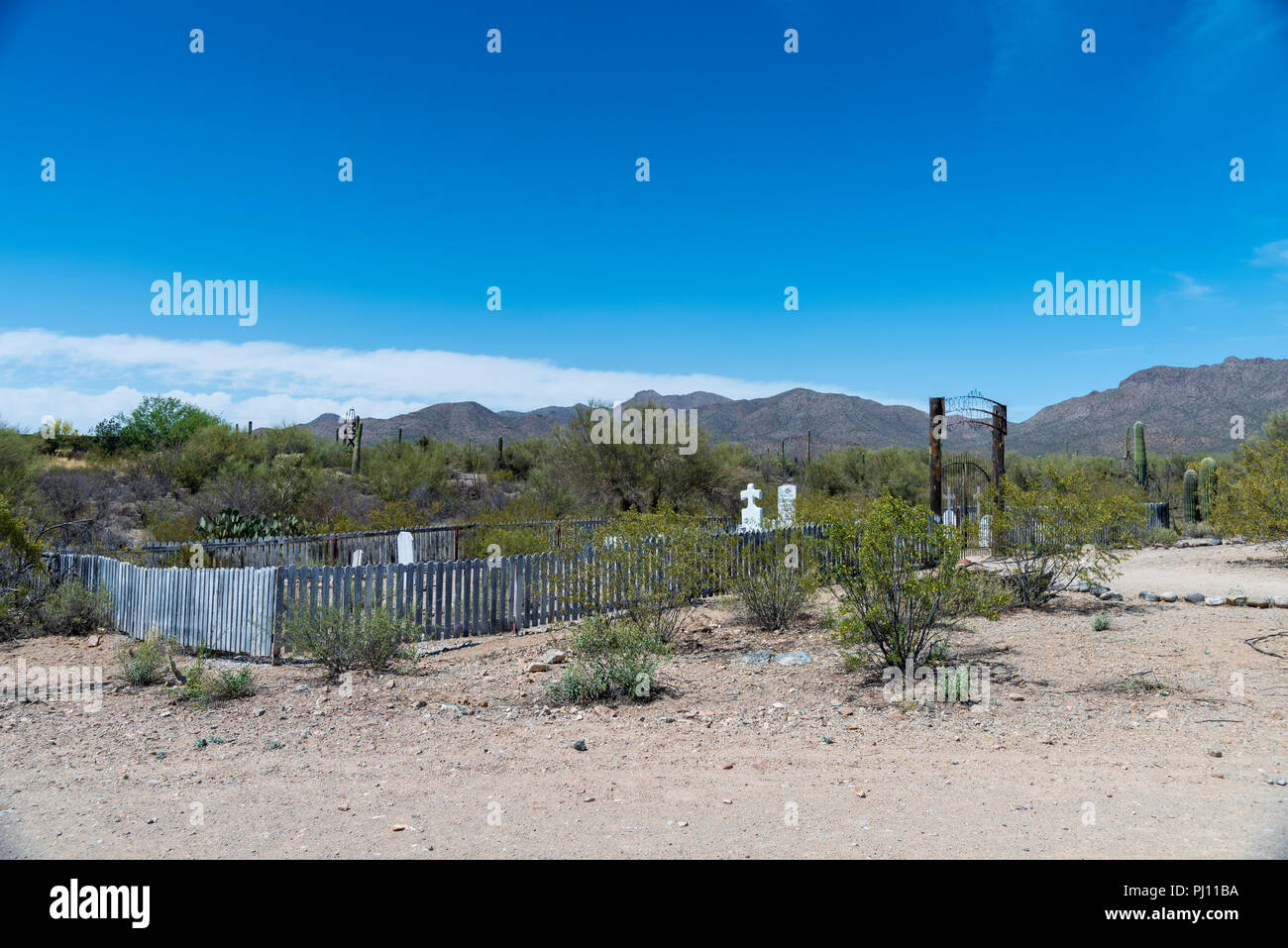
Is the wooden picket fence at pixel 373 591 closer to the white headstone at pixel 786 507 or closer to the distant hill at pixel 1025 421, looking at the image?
the white headstone at pixel 786 507

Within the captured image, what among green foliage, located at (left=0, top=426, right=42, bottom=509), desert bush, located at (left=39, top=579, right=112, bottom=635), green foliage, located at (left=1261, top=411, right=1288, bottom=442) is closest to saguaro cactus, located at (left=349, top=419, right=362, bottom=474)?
green foliage, located at (left=0, top=426, right=42, bottom=509)

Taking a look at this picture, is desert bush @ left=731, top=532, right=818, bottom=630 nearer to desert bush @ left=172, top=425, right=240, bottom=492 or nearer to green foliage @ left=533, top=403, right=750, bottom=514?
green foliage @ left=533, top=403, right=750, bottom=514

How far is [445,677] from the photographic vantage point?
821 cm

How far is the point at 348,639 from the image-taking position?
813 centimetres

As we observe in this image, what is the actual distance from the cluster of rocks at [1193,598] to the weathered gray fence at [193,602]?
11432mm

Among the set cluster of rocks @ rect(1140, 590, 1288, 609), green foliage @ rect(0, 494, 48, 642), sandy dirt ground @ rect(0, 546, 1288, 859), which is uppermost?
green foliage @ rect(0, 494, 48, 642)

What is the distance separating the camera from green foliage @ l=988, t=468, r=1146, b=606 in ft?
36.7

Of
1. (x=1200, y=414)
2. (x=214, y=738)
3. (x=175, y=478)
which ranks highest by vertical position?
(x=1200, y=414)

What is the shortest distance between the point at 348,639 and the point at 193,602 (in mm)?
3220

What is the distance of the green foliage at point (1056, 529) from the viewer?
11172 mm

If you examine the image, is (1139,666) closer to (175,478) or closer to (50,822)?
(50,822)

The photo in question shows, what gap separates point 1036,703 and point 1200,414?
303ft
